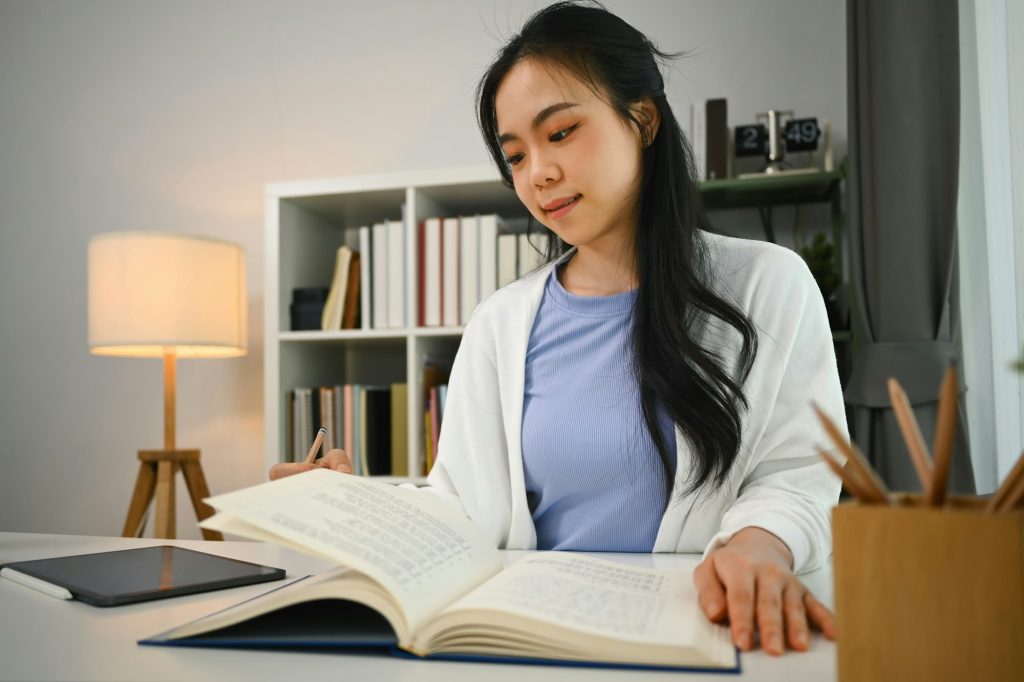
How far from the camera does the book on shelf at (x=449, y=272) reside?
7.29 feet

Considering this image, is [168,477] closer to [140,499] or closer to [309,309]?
[140,499]

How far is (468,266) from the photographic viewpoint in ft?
Result: 7.31

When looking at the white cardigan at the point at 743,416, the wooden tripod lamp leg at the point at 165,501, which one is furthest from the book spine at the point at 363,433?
the white cardigan at the point at 743,416

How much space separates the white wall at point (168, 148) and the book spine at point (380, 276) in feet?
1.70

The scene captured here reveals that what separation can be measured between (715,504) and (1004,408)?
3.53 feet

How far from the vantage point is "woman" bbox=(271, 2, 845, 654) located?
1055mm

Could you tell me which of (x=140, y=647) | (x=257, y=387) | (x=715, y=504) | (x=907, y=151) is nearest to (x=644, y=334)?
(x=715, y=504)

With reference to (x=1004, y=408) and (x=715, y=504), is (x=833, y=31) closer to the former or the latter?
(x=1004, y=408)

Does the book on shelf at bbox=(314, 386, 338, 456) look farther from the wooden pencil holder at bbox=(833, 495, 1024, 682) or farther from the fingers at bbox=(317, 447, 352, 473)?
the wooden pencil holder at bbox=(833, 495, 1024, 682)

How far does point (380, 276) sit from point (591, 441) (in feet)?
4.32

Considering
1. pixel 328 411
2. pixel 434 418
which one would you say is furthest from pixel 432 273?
pixel 328 411

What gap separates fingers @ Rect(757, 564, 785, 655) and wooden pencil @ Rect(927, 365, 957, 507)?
0.18 meters

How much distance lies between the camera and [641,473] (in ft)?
3.67

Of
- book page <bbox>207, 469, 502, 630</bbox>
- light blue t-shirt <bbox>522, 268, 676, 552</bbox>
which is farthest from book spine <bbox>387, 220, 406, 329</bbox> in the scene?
book page <bbox>207, 469, 502, 630</bbox>
